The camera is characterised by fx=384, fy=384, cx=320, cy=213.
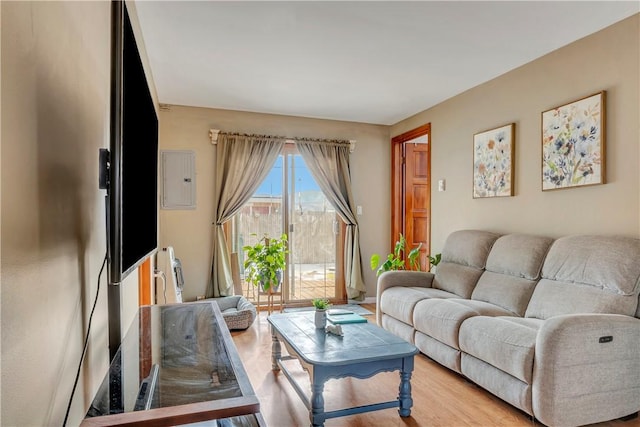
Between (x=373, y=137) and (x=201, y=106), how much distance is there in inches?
91.7

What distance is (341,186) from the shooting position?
5.16m

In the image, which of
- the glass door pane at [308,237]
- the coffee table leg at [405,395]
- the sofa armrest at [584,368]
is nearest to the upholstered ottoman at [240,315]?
the glass door pane at [308,237]

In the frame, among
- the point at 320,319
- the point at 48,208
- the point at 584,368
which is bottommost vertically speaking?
the point at 584,368

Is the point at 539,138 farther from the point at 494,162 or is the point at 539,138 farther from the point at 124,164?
the point at 124,164

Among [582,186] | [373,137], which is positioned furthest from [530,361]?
[373,137]

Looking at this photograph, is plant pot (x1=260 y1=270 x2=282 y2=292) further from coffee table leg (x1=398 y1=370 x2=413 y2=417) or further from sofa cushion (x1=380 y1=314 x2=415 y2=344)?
coffee table leg (x1=398 y1=370 x2=413 y2=417)

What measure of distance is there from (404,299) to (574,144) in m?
1.81

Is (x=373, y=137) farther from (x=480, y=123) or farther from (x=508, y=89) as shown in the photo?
(x=508, y=89)

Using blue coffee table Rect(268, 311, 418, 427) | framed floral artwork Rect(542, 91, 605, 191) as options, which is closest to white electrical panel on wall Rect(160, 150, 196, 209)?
blue coffee table Rect(268, 311, 418, 427)

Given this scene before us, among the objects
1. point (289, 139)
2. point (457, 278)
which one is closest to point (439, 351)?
point (457, 278)

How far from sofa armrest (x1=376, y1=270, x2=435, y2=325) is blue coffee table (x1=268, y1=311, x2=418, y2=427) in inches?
46.3

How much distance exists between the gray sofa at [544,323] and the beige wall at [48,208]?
7.15ft

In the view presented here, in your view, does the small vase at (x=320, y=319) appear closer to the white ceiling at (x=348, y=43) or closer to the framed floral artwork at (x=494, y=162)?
the white ceiling at (x=348, y=43)

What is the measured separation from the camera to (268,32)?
270 centimetres
